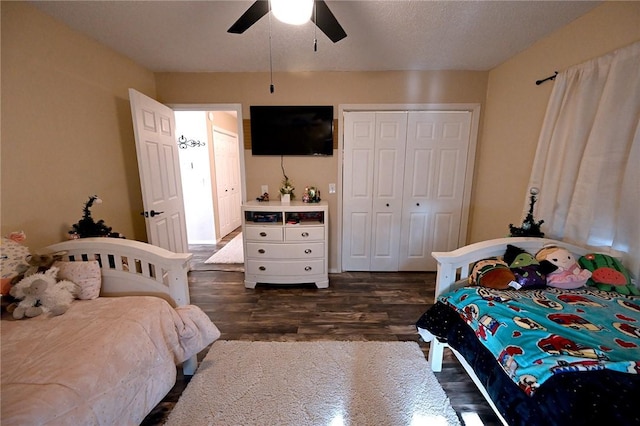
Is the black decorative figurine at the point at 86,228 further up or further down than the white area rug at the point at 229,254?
further up

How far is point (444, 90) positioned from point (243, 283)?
3.27m

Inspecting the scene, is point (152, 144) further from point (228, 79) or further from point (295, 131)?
point (295, 131)

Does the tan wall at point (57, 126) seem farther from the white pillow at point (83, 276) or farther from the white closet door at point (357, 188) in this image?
the white closet door at point (357, 188)

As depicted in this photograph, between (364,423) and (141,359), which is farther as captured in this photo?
(364,423)

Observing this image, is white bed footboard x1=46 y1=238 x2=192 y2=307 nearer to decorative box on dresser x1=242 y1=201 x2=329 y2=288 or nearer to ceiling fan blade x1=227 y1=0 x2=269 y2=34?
decorative box on dresser x1=242 y1=201 x2=329 y2=288

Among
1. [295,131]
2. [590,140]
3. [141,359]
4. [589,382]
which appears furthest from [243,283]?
[590,140]

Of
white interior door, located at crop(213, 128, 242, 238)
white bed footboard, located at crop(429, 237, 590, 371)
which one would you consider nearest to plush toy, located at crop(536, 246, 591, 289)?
white bed footboard, located at crop(429, 237, 590, 371)

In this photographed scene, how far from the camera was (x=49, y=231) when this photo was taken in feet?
5.75

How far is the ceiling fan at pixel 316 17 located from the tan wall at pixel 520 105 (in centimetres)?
176

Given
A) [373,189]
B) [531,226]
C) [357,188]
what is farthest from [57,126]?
[531,226]

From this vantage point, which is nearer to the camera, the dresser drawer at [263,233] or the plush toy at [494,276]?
the plush toy at [494,276]

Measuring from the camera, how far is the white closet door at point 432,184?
112 inches

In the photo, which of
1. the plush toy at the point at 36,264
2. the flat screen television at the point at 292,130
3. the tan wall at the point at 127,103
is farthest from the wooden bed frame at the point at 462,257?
the plush toy at the point at 36,264

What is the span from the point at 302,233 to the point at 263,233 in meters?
0.43
